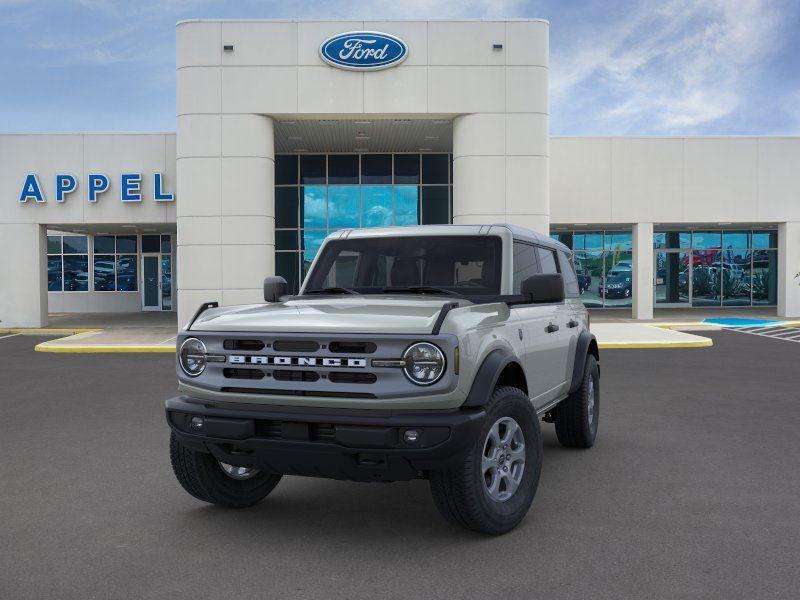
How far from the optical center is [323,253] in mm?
5848

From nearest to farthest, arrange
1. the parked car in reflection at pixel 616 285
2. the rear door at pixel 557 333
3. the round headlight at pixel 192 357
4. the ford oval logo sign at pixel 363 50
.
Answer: the round headlight at pixel 192 357 → the rear door at pixel 557 333 → the ford oval logo sign at pixel 363 50 → the parked car in reflection at pixel 616 285

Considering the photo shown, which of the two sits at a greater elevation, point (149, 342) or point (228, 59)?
point (228, 59)

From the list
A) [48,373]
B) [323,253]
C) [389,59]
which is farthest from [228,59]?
[323,253]

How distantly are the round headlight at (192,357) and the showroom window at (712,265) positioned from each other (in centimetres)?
2988

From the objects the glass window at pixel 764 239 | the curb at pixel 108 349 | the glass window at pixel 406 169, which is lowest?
the curb at pixel 108 349

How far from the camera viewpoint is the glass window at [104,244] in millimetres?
31703

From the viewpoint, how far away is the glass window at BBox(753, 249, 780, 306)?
106 ft

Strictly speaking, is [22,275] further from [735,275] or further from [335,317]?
[735,275]

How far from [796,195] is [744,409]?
1989 centimetres

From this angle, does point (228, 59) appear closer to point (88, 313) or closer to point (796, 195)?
point (88, 313)

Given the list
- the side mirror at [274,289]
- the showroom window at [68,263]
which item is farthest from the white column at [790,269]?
the showroom window at [68,263]

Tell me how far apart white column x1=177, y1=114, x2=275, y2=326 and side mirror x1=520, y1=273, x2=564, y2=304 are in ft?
48.7

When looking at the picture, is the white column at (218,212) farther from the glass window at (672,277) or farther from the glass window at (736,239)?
the glass window at (736,239)

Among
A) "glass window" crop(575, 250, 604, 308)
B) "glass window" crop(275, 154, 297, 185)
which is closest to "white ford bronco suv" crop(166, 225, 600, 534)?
"glass window" crop(275, 154, 297, 185)
